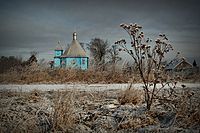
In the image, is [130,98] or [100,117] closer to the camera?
[100,117]

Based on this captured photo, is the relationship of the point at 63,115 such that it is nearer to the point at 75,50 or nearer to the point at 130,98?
the point at 130,98

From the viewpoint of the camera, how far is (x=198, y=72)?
1399 centimetres

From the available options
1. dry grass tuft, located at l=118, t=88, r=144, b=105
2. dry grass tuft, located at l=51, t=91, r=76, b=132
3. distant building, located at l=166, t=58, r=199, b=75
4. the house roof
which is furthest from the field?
the house roof

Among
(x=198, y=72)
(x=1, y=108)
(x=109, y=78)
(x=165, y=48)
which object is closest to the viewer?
(x=1, y=108)

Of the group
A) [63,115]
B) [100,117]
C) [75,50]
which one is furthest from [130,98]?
[75,50]

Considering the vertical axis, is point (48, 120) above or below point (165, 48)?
below

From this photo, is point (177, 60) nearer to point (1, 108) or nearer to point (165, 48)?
point (165, 48)

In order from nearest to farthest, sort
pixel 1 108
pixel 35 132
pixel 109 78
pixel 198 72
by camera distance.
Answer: pixel 35 132
pixel 1 108
pixel 109 78
pixel 198 72

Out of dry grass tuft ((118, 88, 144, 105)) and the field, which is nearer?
the field

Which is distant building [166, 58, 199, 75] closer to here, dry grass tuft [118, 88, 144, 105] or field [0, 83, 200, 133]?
field [0, 83, 200, 133]

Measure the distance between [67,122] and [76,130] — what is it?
19cm

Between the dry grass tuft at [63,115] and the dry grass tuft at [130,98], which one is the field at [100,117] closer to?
the dry grass tuft at [63,115]

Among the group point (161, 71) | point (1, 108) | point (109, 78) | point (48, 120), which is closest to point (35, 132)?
point (48, 120)

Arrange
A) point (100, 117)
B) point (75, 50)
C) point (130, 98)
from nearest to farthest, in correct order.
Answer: point (100, 117)
point (130, 98)
point (75, 50)
